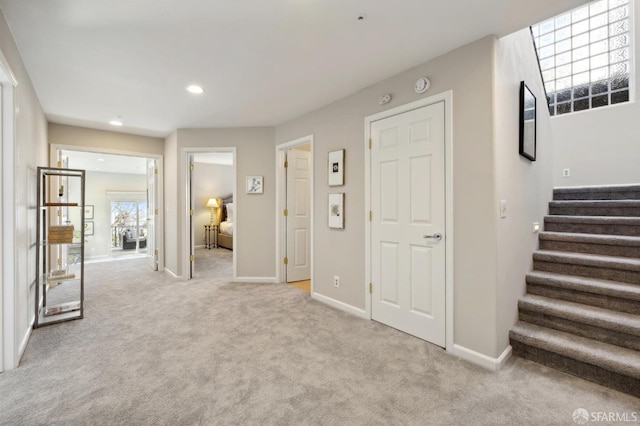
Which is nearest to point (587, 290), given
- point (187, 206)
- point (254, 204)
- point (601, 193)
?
point (601, 193)

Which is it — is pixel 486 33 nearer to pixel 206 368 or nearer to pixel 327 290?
pixel 327 290

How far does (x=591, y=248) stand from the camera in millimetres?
2617

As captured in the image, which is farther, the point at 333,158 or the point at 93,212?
the point at 93,212

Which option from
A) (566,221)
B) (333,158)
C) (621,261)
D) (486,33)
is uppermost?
(486,33)

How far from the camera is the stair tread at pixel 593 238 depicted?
242cm

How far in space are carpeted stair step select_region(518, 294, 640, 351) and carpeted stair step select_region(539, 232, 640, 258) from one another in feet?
2.20

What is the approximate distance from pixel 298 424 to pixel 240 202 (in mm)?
3363

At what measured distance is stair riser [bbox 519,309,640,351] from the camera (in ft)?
6.25

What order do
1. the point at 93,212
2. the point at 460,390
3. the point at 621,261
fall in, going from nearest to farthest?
the point at 460,390
the point at 621,261
the point at 93,212

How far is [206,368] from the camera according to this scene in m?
2.04

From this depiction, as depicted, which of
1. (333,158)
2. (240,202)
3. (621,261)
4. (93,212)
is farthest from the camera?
(93,212)

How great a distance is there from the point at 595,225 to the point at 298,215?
3.48 m

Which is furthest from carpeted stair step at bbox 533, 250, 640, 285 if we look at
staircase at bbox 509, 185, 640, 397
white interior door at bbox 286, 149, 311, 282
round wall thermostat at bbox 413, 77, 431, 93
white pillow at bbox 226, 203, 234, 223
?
white pillow at bbox 226, 203, 234, 223

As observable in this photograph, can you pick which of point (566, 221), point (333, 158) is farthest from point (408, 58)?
point (566, 221)
